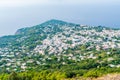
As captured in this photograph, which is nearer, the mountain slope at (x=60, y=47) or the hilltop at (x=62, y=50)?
the hilltop at (x=62, y=50)

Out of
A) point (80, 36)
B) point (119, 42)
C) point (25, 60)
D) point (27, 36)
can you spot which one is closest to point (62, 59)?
point (25, 60)

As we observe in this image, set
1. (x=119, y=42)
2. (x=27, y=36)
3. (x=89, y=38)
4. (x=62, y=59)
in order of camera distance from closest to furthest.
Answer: (x=62, y=59) → (x=119, y=42) → (x=89, y=38) → (x=27, y=36)

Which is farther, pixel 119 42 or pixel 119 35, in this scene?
pixel 119 35

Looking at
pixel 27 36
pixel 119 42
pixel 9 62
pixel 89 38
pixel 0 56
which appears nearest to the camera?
pixel 9 62

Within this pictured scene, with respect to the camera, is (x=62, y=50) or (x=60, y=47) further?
(x=60, y=47)

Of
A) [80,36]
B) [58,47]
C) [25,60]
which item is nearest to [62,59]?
[25,60]

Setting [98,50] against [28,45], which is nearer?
[98,50]

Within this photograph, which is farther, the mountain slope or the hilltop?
the mountain slope

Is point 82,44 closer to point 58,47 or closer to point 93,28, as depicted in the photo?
point 58,47

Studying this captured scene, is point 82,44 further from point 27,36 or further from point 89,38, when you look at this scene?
point 27,36
